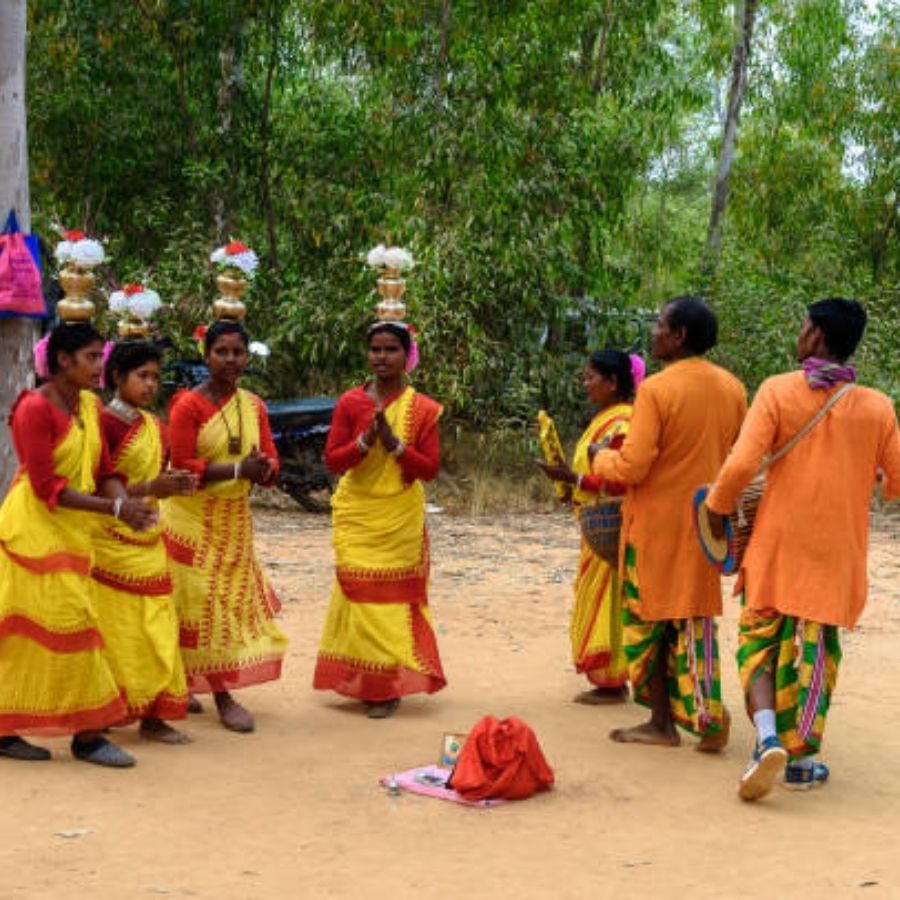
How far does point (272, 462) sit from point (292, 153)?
9.30 m

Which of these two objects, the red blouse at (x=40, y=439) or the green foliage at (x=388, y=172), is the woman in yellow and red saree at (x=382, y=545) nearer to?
the red blouse at (x=40, y=439)

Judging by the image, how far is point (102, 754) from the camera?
5.36 metres

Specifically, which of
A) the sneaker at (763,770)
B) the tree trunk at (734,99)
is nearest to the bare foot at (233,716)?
the sneaker at (763,770)

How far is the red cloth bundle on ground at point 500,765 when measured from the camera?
509 centimetres

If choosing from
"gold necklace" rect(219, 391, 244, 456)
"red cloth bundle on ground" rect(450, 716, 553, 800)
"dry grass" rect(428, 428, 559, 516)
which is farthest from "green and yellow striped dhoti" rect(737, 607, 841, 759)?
"dry grass" rect(428, 428, 559, 516)

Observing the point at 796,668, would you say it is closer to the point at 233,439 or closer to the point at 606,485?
the point at 606,485

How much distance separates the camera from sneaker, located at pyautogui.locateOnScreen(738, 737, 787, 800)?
16.1 feet

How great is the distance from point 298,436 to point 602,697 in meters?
6.30

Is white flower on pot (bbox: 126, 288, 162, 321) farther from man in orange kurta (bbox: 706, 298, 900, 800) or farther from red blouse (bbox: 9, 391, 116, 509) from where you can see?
man in orange kurta (bbox: 706, 298, 900, 800)

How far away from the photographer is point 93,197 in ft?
49.3

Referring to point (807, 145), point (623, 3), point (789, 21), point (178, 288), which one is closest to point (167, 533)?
point (178, 288)

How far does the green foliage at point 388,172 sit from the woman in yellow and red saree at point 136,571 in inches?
282

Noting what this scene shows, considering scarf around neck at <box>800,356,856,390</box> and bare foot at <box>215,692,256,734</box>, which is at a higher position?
scarf around neck at <box>800,356,856,390</box>

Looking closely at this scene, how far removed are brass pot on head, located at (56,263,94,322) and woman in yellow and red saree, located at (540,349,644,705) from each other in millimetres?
2232
